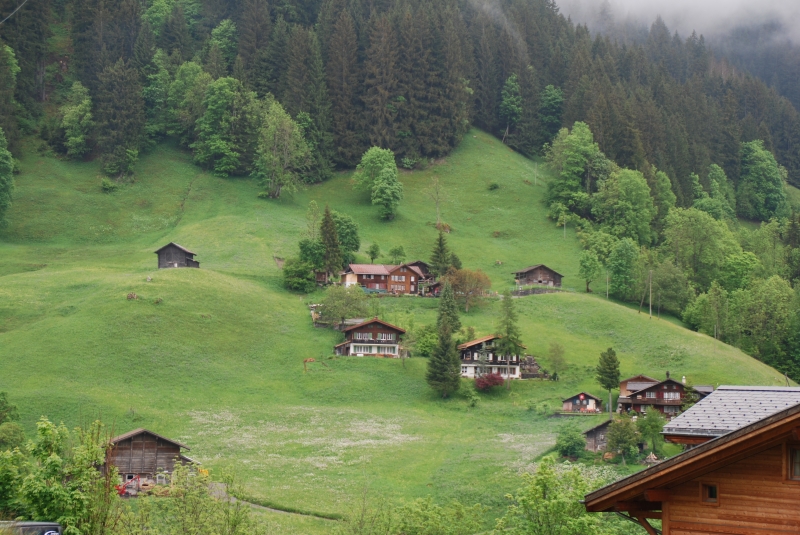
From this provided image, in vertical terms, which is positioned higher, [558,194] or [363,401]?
[558,194]

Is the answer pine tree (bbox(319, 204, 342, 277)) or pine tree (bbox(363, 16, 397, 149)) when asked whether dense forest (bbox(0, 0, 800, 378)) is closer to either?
pine tree (bbox(363, 16, 397, 149))

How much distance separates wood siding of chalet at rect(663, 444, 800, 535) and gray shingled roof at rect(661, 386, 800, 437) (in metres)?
1.04

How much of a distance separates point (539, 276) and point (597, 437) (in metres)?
48.4

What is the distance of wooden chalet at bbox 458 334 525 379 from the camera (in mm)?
91562

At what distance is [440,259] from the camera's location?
11738cm

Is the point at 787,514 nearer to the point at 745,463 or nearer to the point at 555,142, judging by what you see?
the point at 745,463

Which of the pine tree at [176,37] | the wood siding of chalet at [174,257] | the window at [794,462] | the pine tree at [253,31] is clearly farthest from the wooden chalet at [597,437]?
the pine tree at [176,37]

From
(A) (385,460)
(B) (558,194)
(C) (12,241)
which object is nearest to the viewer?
(A) (385,460)

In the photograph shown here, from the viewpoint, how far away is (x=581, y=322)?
4099 inches

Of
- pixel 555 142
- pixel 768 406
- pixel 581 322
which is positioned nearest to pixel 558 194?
pixel 555 142

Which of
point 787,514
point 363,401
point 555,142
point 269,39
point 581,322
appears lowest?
point 787,514

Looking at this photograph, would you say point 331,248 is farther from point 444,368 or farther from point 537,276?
point 444,368

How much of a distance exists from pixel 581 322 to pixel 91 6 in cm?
10801

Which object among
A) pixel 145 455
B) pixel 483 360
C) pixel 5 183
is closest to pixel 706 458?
pixel 145 455
